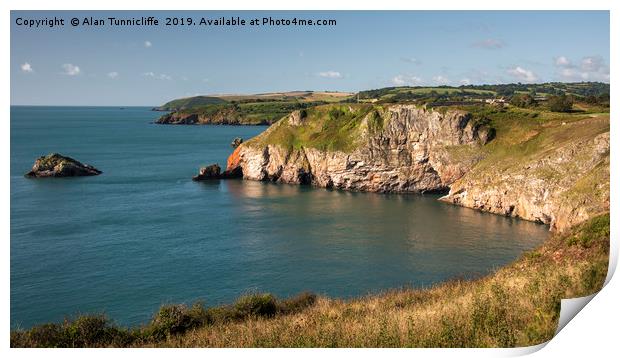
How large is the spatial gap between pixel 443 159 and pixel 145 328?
5210 centimetres

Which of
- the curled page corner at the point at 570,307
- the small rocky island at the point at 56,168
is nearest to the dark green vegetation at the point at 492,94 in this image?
the small rocky island at the point at 56,168

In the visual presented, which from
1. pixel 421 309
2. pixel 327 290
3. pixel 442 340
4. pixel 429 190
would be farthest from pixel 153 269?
pixel 429 190

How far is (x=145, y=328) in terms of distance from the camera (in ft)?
58.4

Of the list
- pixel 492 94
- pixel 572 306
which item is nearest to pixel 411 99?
pixel 492 94

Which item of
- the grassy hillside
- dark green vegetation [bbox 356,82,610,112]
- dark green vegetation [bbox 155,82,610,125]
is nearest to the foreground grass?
dark green vegetation [bbox 155,82,610,125]

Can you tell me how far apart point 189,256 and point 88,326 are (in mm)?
23625

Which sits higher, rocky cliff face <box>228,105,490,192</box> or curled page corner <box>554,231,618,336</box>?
rocky cliff face <box>228,105,490,192</box>

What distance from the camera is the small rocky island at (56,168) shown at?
246ft

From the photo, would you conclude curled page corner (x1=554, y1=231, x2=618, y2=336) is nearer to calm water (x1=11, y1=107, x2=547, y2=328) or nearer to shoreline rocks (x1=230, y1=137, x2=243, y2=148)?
calm water (x1=11, y1=107, x2=547, y2=328)

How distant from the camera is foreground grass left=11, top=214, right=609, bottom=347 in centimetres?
1349

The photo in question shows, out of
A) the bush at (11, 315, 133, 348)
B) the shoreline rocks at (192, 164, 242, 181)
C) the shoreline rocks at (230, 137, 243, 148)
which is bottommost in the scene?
the bush at (11, 315, 133, 348)

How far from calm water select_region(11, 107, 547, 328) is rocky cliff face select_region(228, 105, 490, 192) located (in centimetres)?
298

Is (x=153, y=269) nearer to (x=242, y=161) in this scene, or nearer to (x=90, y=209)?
(x=90, y=209)

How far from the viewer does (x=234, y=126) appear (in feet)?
578
